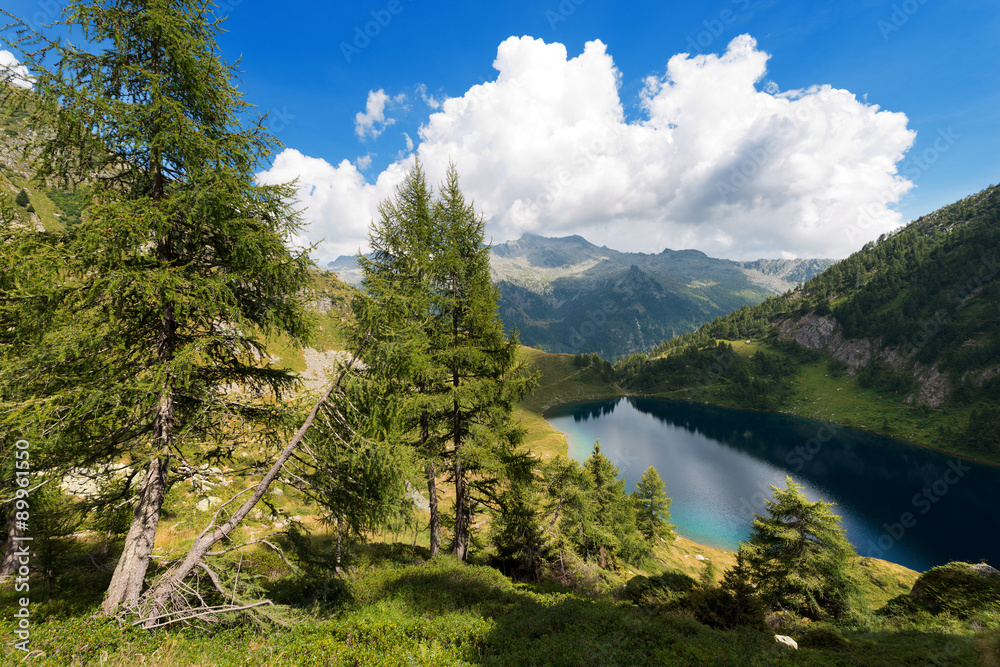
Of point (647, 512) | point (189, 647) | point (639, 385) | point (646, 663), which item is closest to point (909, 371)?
point (639, 385)

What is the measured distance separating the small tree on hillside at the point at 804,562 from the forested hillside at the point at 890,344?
10937 centimetres

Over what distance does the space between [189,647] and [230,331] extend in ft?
18.6

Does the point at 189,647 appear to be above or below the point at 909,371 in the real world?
above

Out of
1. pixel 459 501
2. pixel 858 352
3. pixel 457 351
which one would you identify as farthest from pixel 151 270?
pixel 858 352

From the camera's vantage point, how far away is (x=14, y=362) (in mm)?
5301

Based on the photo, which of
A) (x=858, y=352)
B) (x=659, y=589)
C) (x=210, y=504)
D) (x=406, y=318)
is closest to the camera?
(x=406, y=318)

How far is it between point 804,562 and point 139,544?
99.3 feet

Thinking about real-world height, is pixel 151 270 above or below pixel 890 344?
above

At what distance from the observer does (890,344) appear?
138750 millimetres

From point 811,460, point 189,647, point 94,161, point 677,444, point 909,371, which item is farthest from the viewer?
point 909,371

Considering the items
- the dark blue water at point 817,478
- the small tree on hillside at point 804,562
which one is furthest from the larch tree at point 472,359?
the dark blue water at point 817,478

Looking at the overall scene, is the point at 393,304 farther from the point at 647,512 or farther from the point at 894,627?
the point at 647,512

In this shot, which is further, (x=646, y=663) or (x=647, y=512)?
(x=647, y=512)

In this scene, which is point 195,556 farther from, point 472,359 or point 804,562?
point 804,562
